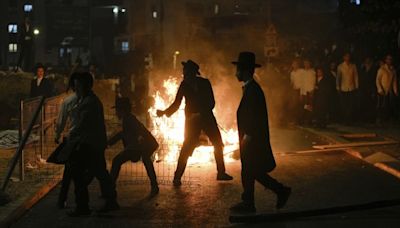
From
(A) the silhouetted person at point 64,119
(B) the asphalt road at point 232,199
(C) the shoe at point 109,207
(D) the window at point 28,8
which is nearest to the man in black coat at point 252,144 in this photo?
(B) the asphalt road at point 232,199

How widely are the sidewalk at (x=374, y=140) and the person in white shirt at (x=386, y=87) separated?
117cm

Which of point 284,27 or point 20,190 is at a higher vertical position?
point 284,27

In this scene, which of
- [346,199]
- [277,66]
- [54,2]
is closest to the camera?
[346,199]

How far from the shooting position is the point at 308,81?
18109mm

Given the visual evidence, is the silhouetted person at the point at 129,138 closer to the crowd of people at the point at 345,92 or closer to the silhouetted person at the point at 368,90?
the crowd of people at the point at 345,92

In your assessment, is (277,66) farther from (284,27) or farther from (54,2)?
(54,2)

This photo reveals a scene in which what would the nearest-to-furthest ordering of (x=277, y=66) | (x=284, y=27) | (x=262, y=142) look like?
(x=262, y=142) → (x=277, y=66) → (x=284, y=27)

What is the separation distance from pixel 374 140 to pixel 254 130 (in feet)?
25.6

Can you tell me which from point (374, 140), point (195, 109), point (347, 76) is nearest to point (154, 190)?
point (195, 109)

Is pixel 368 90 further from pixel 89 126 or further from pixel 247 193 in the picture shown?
pixel 89 126

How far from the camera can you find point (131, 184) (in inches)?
379

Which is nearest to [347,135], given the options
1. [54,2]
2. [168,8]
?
[168,8]

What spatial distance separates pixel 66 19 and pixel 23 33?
73.8 feet

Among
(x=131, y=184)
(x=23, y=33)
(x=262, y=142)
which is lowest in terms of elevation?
(x=131, y=184)
